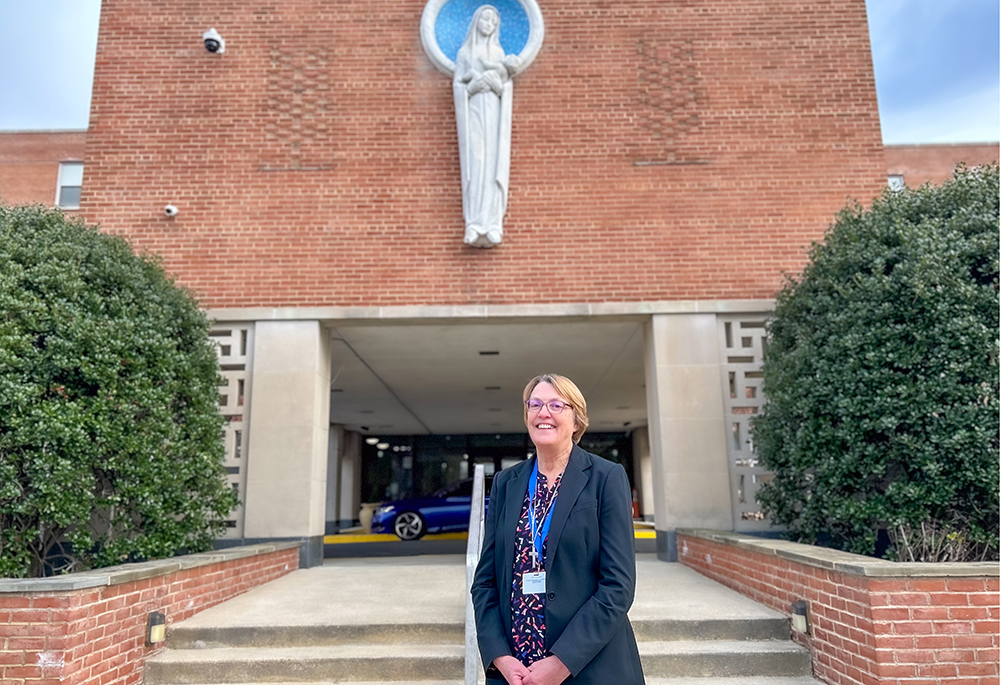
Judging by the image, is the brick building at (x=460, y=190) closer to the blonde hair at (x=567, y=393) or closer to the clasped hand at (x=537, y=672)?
the blonde hair at (x=567, y=393)

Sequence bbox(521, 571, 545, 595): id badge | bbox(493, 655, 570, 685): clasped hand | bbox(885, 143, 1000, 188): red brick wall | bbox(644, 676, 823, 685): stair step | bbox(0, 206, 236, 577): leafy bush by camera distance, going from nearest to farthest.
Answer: bbox(493, 655, 570, 685): clasped hand, bbox(521, 571, 545, 595): id badge, bbox(644, 676, 823, 685): stair step, bbox(0, 206, 236, 577): leafy bush, bbox(885, 143, 1000, 188): red brick wall

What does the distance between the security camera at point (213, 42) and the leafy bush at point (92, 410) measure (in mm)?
3325

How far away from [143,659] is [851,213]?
6.45m

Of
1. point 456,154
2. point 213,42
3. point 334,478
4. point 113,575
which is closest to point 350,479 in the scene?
point 334,478

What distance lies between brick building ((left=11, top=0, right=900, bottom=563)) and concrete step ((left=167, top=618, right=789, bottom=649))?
9.41 feet

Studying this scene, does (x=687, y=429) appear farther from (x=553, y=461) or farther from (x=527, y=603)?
(x=527, y=603)

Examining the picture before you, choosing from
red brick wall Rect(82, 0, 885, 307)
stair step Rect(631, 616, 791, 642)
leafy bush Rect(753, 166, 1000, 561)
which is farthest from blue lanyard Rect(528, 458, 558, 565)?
red brick wall Rect(82, 0, 885, 307)

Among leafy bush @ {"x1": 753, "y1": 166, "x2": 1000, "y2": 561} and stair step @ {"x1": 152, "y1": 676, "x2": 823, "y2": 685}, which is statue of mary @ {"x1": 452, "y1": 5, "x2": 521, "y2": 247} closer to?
leafy bush @ {"x1": 753, "y1": 166, "x2": 1000, "y2": 561}

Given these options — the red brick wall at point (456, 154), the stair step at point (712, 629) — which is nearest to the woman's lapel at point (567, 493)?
the stair step at point (712, 629)

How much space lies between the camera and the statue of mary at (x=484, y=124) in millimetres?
8008

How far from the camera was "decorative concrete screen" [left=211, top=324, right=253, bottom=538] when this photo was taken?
7.75 metres

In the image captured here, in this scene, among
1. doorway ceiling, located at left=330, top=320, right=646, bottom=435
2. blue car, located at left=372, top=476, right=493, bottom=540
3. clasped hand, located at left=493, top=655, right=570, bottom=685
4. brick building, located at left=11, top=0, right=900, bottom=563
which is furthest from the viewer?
blue car, located at left=372, top=476, right=493, bottom=540

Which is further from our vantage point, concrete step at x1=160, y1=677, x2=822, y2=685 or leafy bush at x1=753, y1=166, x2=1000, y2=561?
leafy bush at x1=753, y1=166, x2=1000, y2=561

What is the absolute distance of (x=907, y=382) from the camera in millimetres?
5078
